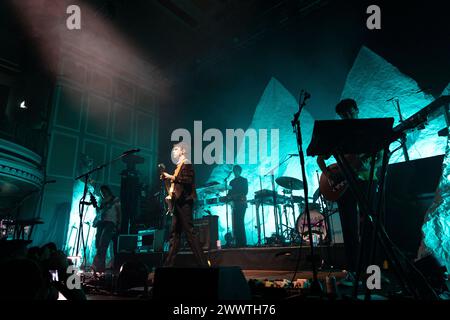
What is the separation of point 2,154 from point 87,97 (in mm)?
6239

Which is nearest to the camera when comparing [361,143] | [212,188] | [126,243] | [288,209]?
[361,143]

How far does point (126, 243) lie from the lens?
284 inches

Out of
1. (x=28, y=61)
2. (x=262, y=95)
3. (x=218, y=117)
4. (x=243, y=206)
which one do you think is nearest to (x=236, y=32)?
(x=262, y=95)

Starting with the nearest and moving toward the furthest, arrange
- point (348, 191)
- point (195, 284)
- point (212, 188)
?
point (195, 284) < point (348, 191) < point (212, 188)

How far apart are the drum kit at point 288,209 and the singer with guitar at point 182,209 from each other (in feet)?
6.74

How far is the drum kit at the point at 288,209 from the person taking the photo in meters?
6.15

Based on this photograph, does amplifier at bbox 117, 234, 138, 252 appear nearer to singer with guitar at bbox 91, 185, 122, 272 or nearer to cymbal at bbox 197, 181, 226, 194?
singer with guitar at bbox 91, 185, 122, 272

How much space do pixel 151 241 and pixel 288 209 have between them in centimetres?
411

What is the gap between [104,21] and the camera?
10672mm

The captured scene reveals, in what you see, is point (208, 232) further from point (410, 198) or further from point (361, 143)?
point (361, 143)

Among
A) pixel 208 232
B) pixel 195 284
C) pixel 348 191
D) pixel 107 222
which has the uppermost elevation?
pixel 348 191

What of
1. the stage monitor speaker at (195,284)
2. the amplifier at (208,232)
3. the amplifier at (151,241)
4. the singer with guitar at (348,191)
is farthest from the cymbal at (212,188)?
the stage monitor speaker at (195,284)

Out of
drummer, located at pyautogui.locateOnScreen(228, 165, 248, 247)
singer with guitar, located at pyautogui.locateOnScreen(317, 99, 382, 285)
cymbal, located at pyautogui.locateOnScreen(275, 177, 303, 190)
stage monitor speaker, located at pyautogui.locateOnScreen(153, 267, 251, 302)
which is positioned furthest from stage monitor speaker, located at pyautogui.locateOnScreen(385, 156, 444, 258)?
drummer, located at pyautogui.locateOnScreen(228, 165, 248, 247)

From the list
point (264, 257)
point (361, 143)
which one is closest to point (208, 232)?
point (264, 257)
